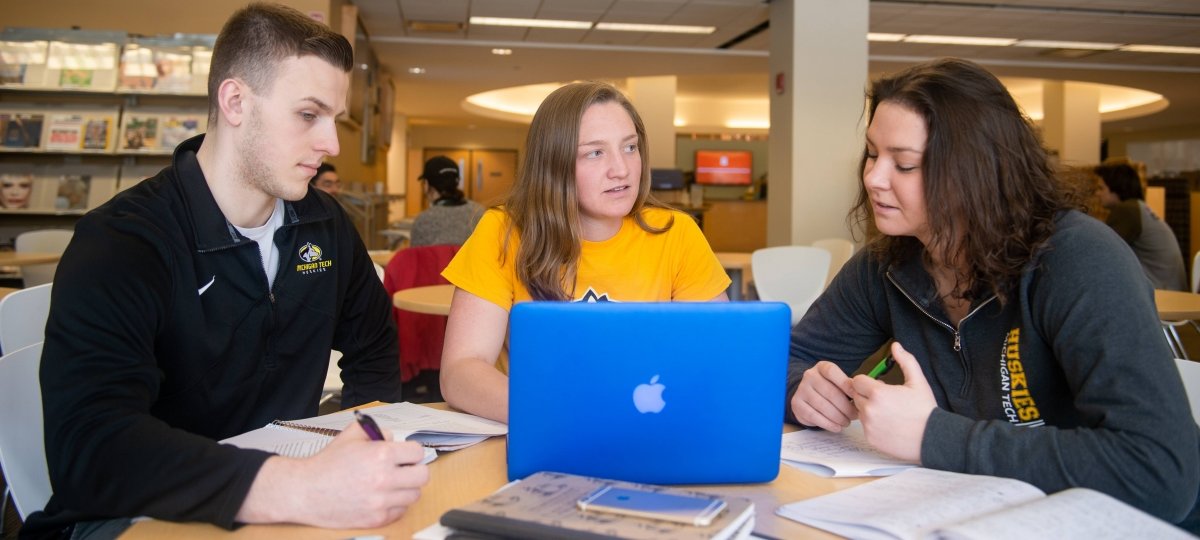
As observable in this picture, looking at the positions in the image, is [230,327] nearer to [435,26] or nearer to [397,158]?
[435,26]

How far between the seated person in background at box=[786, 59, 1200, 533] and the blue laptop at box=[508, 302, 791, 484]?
237 millimetres

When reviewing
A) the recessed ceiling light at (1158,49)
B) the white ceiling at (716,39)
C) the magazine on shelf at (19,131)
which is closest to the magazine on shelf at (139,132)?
the magazine on shelf at (19,131)

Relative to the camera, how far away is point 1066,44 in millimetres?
8688

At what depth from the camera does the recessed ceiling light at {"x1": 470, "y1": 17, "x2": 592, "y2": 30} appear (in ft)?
25.5

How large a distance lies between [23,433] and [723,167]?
14.3m

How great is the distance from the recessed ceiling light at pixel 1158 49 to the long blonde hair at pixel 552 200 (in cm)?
916

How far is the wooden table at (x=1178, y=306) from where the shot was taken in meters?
2.86

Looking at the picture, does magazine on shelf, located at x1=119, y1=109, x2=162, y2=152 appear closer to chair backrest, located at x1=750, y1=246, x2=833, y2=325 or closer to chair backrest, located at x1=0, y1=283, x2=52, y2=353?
chair backrest, located at x1=750, y1=246, x2=833, y2=325

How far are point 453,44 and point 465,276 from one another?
7.64 meters

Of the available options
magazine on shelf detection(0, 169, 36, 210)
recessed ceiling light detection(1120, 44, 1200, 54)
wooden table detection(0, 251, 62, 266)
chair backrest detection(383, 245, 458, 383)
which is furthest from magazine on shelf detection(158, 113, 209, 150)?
recessed ceiling light detection(1120, 44, 1200, 54)

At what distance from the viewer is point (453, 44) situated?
8.79 metres

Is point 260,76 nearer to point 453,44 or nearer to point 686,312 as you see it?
point 686,312

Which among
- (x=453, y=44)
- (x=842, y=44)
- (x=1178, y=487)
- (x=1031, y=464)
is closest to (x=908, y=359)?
(x=1031, y=464)

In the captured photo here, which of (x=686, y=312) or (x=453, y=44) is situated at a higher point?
(x=453, y=44)
